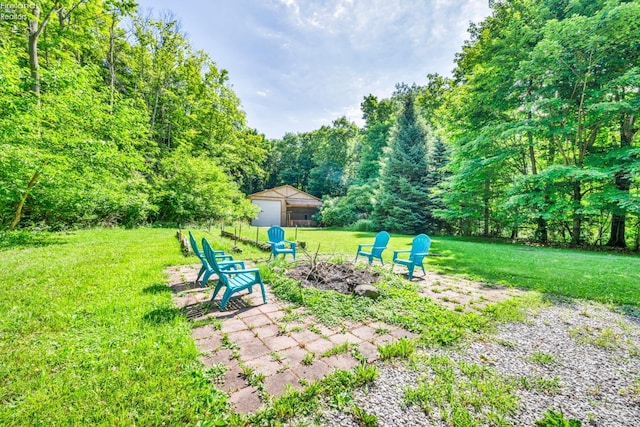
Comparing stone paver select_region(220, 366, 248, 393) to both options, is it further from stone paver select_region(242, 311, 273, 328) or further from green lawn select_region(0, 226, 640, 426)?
stone paver select_region(242, 311, 273, 328)

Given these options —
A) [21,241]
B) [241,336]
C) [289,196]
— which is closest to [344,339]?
[241,336]

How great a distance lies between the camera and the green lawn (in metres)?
1.59

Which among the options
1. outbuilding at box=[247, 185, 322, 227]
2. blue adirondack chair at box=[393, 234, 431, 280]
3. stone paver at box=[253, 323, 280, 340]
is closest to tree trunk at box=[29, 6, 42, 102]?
stone paver at box=[253, 323, 280, 340]

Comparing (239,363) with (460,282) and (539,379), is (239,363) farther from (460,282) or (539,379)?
(460,282)

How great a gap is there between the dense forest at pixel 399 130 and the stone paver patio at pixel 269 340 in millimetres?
6881

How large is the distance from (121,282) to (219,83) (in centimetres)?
2107

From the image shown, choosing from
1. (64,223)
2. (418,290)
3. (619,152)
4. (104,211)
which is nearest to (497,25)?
(619,152)

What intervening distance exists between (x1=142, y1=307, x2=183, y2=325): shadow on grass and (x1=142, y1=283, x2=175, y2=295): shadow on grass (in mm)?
743

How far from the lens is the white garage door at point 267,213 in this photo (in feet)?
83.7

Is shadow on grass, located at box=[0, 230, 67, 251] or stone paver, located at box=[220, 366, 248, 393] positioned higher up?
stone paver, located at box=[220, 366, 248, 393]

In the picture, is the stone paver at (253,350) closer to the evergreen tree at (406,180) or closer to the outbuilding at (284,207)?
Answer: the evergreen tree at (406,180)

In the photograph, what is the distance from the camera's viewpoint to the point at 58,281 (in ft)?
13.0

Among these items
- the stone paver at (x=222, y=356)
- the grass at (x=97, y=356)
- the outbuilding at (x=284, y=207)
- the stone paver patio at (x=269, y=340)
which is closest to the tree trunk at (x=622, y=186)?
the stone paver patio at (x=269, y=340)

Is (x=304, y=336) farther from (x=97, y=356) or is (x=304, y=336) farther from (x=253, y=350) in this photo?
(x=97, y=356)
